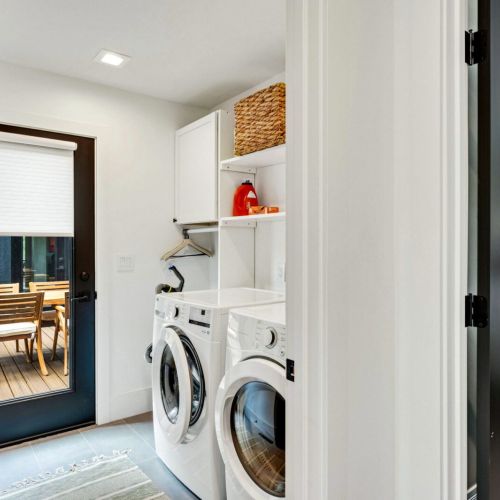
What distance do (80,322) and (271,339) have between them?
5.83ft

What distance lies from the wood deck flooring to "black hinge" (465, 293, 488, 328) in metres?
2.56

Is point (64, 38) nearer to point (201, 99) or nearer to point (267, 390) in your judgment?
point (201, 99)

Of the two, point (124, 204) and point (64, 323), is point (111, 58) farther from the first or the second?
point (64, 323)

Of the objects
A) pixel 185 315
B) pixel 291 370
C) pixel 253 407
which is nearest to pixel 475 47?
pixel 291 370

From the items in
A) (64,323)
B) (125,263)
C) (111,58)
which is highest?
(111,58)

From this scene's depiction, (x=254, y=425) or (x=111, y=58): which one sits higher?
(x=111, y=58)

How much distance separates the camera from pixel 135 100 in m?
2.92

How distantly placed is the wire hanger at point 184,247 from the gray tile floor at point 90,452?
4.05 feet

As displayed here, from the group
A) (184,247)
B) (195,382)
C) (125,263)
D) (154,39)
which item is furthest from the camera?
(184,247)

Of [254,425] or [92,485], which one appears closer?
[254,425]

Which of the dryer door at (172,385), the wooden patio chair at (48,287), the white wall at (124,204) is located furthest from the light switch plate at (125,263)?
the dryer door at (172,385)

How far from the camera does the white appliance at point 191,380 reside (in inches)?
71.3

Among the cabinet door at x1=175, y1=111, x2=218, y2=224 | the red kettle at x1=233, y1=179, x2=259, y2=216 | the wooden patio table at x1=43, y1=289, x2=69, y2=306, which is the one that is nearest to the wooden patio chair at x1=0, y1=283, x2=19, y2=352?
the wooden patio table at x1=43, y1=289, x2=69, y2=306

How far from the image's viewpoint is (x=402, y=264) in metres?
1.14
